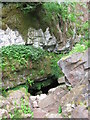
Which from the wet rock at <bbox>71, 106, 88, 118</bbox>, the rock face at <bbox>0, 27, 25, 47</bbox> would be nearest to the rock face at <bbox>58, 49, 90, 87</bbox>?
the wet rock at <bbox>71, 106, 88, 118</bbox>

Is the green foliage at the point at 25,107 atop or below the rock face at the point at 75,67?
below

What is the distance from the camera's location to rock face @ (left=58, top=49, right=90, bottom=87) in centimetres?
559

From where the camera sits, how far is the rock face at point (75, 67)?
559 centimetres

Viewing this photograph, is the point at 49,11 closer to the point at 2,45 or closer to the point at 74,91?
the point at 2,45

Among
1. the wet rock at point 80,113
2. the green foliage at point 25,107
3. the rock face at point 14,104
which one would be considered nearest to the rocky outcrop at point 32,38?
the rock face at point 14,104

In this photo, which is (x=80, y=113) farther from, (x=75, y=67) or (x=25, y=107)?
(x=25, y=107)

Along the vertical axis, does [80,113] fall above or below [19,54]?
below

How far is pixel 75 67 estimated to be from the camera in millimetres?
5832

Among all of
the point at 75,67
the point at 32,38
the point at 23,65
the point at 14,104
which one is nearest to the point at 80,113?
the point at 75,67

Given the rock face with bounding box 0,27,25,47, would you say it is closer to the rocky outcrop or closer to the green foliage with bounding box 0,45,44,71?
the rocky outcrop

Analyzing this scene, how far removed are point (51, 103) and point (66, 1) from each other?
4456 millimetres

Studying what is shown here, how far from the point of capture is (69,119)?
4.57 metres

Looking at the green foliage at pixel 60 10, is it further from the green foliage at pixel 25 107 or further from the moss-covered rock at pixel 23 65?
the green foliage at pixel 25 107

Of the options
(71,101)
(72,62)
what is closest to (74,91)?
(71,101)
